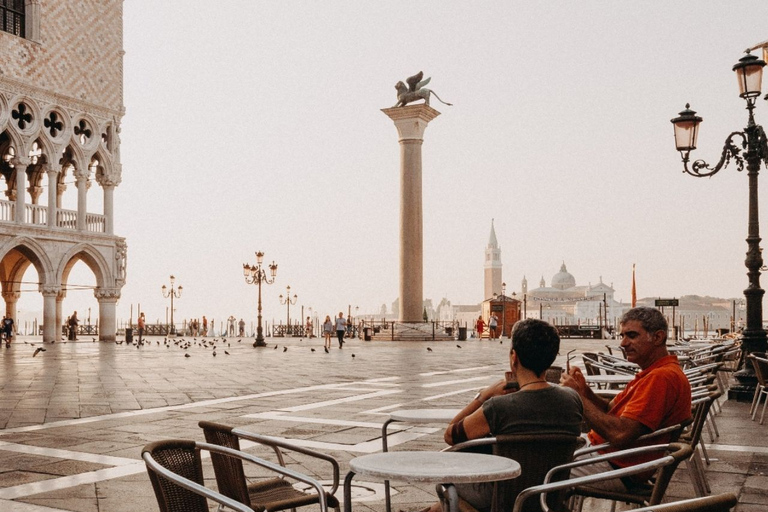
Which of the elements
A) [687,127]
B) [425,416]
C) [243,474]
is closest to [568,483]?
[243,474]

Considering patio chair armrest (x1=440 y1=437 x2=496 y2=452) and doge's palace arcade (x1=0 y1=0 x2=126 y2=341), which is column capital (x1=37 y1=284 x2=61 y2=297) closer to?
doge's palace arcade (x1=0 y1=0 x2=126 y2=341)

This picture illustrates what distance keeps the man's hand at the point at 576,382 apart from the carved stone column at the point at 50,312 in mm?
27675

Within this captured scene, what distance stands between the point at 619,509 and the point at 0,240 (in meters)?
25.9

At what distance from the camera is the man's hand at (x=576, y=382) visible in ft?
10.3

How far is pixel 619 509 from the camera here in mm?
4383

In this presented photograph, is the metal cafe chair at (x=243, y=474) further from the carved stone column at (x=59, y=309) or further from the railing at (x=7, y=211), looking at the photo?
the carved stone column at (x=59, y=309)

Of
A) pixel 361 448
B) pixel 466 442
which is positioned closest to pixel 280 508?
pixel 466 442

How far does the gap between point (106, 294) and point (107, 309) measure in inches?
37.0

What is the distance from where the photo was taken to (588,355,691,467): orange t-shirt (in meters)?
3.23

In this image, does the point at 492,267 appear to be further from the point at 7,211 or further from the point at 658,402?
the point at 658,402

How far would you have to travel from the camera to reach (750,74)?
9.16 m

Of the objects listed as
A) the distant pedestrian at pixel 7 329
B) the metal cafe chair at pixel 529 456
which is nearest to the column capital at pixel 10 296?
the distant pedestrian at pixel 7 329

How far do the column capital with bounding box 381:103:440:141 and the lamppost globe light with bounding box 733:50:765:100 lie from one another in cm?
2372

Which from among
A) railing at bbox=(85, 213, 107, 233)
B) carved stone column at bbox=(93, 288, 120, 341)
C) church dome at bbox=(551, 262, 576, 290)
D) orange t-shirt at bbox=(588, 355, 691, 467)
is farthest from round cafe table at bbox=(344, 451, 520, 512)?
church dome at bbox=(551, 262, 576, 290)
